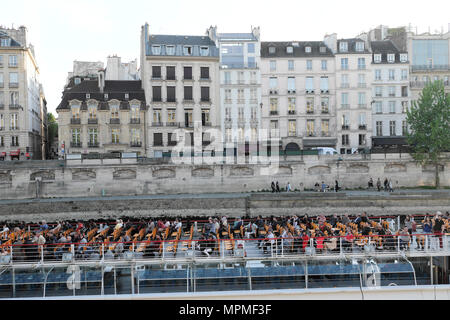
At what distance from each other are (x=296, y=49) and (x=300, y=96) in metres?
4.94

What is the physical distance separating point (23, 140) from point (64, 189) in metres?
9.36

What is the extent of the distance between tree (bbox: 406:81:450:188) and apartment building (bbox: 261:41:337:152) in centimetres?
835

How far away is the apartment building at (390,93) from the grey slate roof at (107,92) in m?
23.3

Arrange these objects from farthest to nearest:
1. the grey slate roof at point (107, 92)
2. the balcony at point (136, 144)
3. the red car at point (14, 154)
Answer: the balcony at point (136, 144) → the grey slate roof at point (107, 92) → the red car at point (14, 154)

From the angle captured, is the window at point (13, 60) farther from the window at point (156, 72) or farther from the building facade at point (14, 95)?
the window at point (156, 72)

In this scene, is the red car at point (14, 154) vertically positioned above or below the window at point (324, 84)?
below

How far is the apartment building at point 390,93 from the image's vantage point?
42.2 meters

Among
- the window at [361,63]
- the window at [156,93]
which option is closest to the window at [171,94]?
the window at [156,93]

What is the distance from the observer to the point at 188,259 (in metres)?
9.76

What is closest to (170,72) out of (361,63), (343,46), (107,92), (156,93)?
(156,93)

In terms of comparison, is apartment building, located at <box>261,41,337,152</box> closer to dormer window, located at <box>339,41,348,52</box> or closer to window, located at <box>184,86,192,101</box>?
dormer window, located at <box>339,41,348,52</box>

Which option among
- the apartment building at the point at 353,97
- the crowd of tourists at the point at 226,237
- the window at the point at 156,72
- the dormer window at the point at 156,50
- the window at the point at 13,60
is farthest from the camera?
the apartment building at the point at 353,97

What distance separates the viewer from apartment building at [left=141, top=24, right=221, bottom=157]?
38.9 meters
